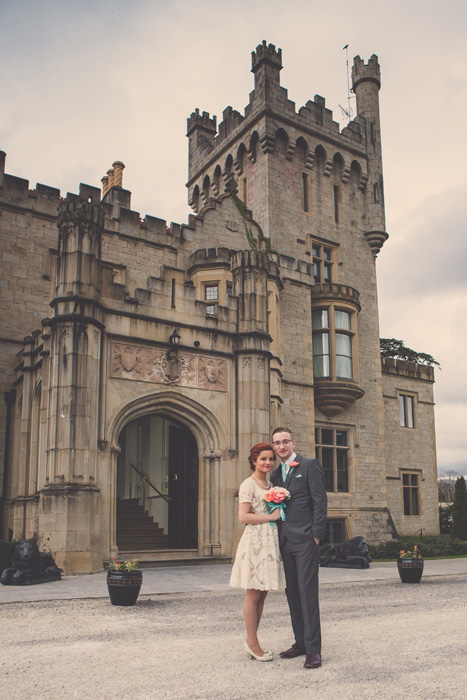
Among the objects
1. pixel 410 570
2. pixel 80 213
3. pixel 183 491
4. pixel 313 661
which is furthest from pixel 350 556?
pixel 313 661

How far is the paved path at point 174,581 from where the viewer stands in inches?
423

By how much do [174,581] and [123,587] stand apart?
11.3 ft

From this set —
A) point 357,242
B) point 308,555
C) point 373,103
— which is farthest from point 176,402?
point 373,103

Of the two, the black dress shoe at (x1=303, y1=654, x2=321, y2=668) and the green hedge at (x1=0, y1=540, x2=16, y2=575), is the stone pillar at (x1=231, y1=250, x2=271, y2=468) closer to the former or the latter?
the green hedge at (x1=0, y1=540, x2=16, y2=575)

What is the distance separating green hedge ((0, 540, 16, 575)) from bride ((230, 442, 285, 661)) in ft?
29.5

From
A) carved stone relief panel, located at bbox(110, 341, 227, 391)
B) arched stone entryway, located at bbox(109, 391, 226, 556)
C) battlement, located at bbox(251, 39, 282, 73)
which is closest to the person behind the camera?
carved stone relief panel, located at bbox(110, 341, 227, 391)

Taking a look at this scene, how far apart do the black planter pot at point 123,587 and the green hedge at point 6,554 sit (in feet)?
15.8

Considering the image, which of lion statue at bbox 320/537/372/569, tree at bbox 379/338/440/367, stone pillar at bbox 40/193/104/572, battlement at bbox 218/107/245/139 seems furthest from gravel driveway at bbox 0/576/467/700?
tree at bbox 379/338/440/367

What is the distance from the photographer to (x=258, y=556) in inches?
245

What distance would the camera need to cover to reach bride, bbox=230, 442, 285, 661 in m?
6.07

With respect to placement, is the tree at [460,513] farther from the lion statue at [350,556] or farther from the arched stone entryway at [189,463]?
the arched stone entryway at [189,463]

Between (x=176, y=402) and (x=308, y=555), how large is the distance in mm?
11088

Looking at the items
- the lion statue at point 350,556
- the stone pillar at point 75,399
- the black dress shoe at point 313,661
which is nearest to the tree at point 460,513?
the lion statue at point 350,556

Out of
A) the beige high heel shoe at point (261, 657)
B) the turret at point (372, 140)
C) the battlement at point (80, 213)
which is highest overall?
the turret at point (372, 140)
